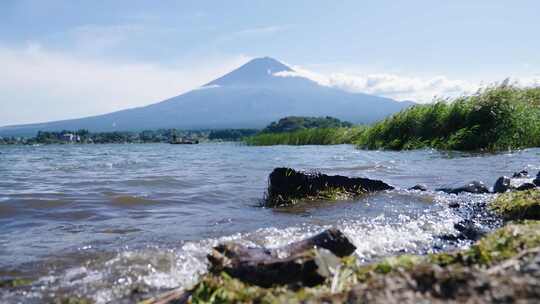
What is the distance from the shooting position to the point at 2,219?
600 cm

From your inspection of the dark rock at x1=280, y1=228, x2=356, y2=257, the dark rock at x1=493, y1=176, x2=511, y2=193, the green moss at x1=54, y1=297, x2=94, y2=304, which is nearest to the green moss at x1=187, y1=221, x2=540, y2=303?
the dark rock at x1=280, y1=228, x2=356, y2=257

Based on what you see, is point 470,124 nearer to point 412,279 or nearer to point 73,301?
point 73,301

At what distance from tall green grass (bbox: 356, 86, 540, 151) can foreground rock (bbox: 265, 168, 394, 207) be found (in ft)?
34.1

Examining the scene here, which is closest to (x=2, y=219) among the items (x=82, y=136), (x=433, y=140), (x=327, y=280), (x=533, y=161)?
(x=327, y=280)

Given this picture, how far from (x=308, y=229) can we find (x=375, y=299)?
3.17 m

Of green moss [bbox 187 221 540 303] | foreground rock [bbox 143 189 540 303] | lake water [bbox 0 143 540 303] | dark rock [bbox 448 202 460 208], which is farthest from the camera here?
dark rock [bbox 448 202 460 208]

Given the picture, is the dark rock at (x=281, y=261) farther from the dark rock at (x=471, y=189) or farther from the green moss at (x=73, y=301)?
the dark rock at (x=471, y=189)

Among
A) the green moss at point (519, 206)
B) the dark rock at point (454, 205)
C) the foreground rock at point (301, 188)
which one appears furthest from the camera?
the foreground rock at point (301, 188)

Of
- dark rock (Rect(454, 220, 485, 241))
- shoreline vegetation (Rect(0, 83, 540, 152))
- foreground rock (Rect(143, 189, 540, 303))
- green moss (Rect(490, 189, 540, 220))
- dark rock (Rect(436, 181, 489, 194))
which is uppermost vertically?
shoreline vegetation (Rect(0, 83, 540, 152))

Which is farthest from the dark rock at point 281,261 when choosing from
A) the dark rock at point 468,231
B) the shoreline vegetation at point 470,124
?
the shoreline vegetation at point 470,124

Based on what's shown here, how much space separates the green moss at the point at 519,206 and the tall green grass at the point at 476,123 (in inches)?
439

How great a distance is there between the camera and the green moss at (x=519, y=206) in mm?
4431

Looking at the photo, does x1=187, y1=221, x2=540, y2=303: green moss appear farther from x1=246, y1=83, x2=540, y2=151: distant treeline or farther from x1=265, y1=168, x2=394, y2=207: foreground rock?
x1=246, y1=83, x2=540, y2=151: distant treeline

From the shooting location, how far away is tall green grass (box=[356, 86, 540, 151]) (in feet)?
52.0
